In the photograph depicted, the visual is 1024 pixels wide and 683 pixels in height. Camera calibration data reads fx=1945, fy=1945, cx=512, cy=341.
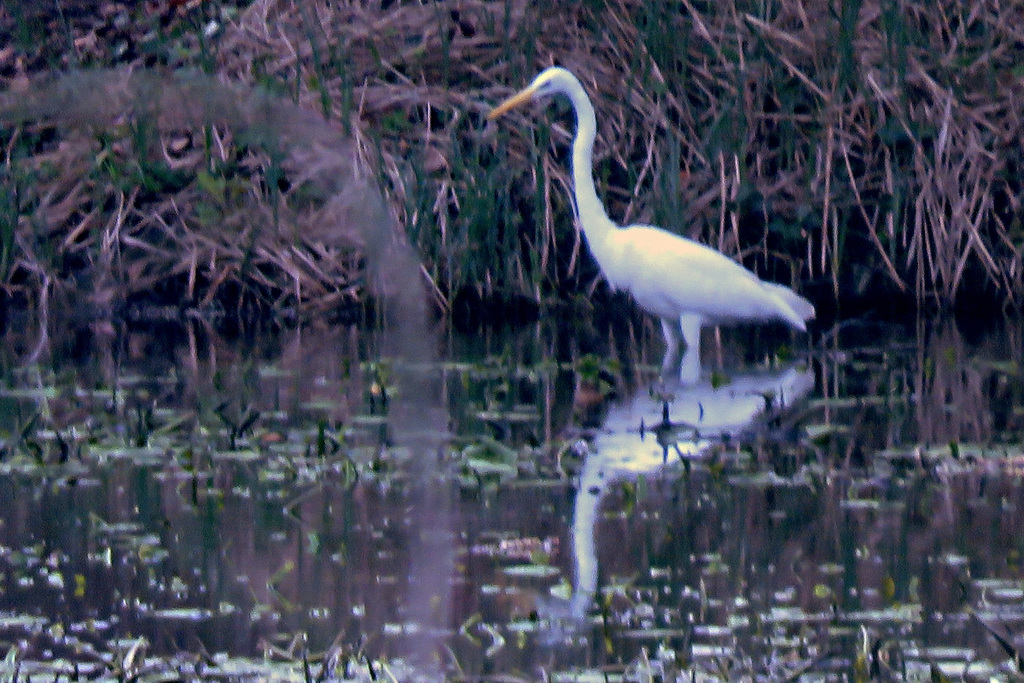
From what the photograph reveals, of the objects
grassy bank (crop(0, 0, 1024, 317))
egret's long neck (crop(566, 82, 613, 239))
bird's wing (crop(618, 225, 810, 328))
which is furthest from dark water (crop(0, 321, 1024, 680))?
grassy bank (crop(0, 0, 1024, 317))

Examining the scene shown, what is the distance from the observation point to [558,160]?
33.7ft

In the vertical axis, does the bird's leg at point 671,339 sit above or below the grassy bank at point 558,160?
below

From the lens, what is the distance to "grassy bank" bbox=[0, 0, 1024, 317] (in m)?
9.64

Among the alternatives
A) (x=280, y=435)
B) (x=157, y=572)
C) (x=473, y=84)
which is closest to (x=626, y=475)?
(x=280, y=435)

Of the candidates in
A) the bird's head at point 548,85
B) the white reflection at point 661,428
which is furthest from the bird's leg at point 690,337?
the bird's head at point 548,85

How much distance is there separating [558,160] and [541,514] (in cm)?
541

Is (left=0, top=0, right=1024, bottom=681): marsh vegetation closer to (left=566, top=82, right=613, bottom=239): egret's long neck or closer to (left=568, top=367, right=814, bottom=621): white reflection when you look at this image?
(left=568, top=367, right=814, bottom=621): white reflection

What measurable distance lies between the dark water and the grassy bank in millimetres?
1614

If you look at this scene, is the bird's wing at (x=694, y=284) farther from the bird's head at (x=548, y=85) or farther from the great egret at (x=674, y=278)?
the bird's head at (x=548, y=85)

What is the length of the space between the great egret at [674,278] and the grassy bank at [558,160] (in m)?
0.80

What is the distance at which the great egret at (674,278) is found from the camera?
8219 mm

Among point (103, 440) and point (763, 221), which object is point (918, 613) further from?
point (763, 221)

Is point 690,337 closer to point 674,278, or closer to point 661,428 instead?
point 674,278

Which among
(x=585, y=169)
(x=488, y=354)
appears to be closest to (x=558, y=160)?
(x=585, y=169)
